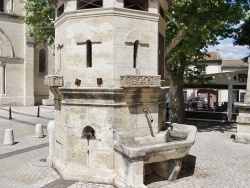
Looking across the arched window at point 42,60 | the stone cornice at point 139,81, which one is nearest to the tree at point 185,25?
the stone cornice at point 139,81

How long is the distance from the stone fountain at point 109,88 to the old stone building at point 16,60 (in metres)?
23.6

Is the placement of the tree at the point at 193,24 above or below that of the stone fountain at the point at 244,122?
above

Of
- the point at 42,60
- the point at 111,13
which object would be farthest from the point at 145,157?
the point at 42,60

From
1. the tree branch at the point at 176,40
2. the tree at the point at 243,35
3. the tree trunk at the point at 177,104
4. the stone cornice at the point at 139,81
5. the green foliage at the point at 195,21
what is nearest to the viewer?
the stone cornice at the point at 139,81

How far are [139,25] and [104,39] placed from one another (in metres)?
1.03

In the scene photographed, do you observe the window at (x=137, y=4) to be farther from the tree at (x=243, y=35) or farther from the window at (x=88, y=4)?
the tree at (x=243, y=35)

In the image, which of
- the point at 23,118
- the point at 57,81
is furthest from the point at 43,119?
the point at 57,81

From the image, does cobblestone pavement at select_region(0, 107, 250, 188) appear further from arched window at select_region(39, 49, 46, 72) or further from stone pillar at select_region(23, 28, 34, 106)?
arched window at select_region(39, 49, 46, 72)

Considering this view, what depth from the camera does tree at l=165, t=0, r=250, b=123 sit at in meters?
15.1

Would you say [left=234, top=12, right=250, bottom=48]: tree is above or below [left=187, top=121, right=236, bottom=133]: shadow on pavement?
above

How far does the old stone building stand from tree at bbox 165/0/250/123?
1746cm

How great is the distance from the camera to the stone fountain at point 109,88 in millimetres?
7605

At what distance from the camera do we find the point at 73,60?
314 inches

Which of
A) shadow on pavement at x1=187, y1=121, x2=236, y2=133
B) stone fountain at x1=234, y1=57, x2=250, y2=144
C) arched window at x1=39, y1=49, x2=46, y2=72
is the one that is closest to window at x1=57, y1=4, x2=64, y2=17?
stone fountain at x1=234, y1=57, x2=250, y2=144
